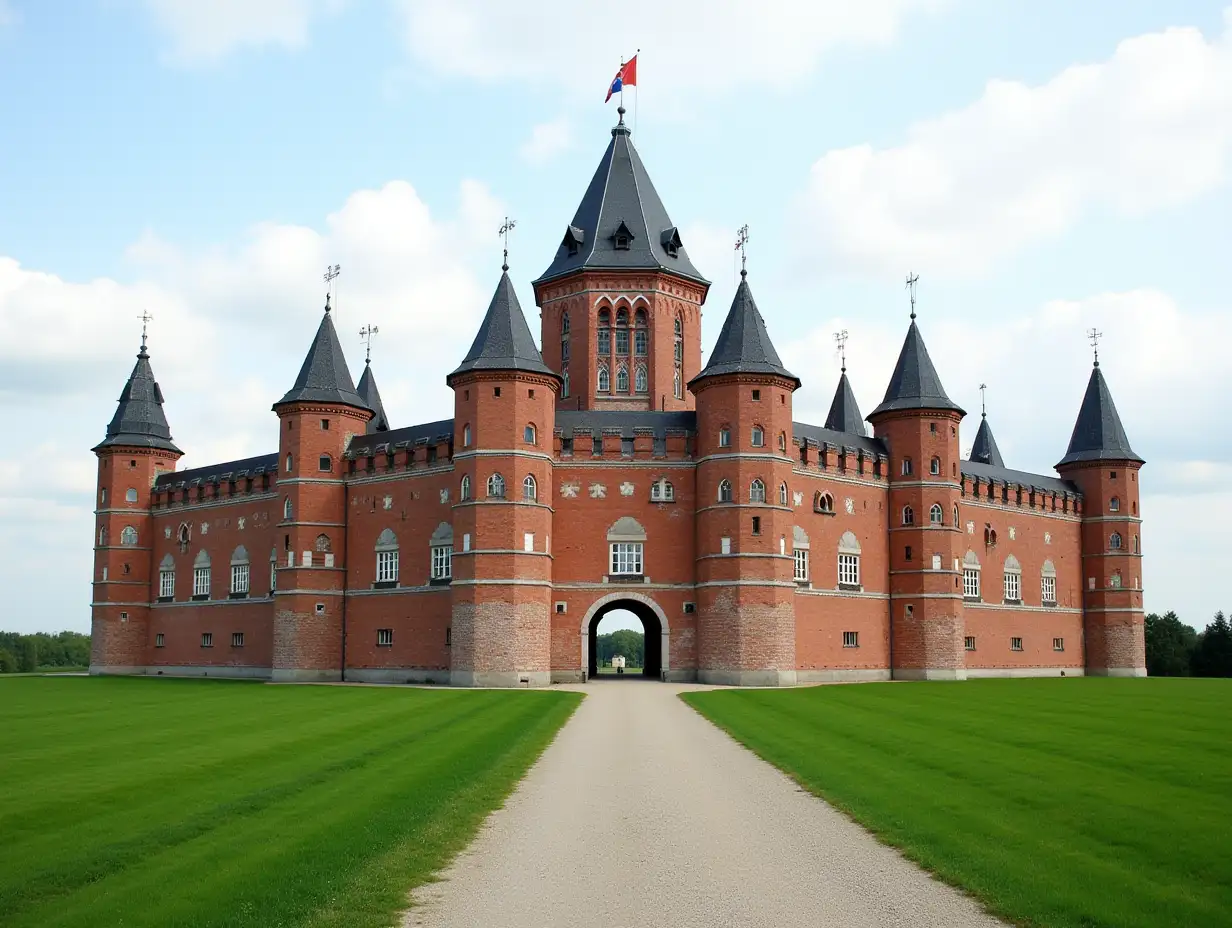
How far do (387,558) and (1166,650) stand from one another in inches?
2462

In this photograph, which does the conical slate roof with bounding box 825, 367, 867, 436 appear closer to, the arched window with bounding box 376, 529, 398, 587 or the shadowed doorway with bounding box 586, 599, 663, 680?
the shadowed doorway with bounding box 586, 599, 663, 680

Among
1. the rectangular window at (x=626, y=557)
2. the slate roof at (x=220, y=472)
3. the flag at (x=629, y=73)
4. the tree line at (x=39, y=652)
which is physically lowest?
the tree line at (x=39, y=652)

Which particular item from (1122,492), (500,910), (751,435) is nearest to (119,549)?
(751,435)

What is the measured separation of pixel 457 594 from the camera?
51.6 metres

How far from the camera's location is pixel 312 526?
59.4 metres

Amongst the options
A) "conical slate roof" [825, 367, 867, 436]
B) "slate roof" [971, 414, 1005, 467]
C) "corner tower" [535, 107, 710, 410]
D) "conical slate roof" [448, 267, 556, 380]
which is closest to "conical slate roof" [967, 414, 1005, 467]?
"slate roof" [971, 414, 1005, 467]

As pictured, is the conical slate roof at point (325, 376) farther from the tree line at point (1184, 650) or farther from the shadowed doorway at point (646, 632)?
the tree line at point (1184, 650)

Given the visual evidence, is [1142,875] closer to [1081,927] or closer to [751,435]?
[1081,927]

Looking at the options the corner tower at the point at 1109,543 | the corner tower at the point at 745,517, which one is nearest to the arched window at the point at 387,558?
the corner tower at the point at 745,517

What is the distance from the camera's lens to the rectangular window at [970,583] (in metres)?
65.4

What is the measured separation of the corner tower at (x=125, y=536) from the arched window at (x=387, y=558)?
2288cm

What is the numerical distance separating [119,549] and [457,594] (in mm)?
32291

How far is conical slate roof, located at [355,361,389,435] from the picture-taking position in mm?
72875

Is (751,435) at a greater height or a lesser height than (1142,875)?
greater
